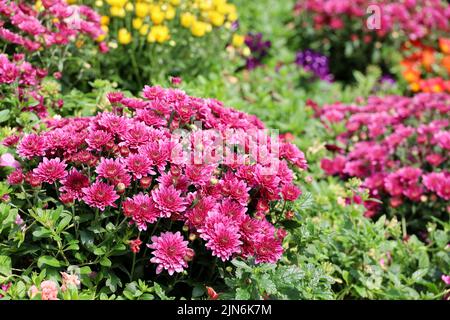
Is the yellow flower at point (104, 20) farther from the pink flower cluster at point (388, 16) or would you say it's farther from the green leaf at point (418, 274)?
the pink flower cluster at point (388, 16)

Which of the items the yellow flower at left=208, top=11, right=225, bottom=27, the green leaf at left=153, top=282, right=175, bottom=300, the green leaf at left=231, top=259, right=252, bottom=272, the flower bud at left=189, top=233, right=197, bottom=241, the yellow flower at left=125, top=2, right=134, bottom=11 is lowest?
the green leaf at left=153, top=282, right=175, bottom=300

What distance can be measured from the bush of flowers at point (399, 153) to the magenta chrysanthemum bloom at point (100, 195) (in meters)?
1.39

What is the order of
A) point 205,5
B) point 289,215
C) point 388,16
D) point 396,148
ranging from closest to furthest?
point 289,215 → point 396,148 → point 205,5 → point 388,16

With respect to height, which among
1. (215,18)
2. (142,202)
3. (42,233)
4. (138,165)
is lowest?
(42,233)

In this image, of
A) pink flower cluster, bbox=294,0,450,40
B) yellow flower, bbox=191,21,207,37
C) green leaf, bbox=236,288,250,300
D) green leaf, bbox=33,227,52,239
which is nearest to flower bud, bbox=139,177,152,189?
green leaf, bbox=33,227,52,239

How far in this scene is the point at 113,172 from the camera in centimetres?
185

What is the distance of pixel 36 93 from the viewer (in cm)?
260

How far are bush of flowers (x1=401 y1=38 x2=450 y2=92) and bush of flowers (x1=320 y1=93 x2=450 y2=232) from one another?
0.86 meters

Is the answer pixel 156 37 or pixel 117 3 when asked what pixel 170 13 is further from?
pixel 117 3

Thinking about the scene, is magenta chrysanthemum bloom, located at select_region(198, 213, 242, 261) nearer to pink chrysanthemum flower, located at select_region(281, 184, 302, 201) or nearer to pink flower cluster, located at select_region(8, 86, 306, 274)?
pink flower cluster, located at select_region(8, 86, 306, 274)

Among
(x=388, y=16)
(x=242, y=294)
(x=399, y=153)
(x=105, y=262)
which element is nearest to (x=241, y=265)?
(x=242, y=294)

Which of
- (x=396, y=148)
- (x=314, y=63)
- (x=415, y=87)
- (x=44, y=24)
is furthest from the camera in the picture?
(x=314, y=63)

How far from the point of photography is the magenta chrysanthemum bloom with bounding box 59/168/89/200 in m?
1.87

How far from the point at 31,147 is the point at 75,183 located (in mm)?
210
